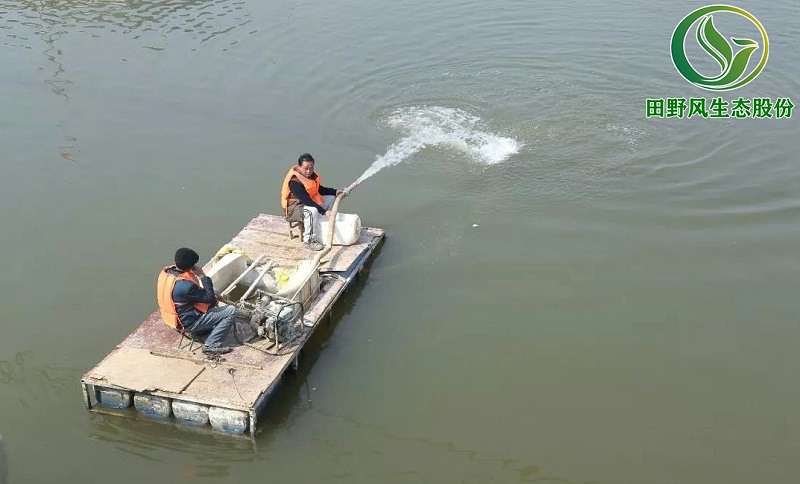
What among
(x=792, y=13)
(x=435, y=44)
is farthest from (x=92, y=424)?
(x=792, y=13)

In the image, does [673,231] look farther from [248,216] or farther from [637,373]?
[248,216]

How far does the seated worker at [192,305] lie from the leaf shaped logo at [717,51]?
36.6 feet

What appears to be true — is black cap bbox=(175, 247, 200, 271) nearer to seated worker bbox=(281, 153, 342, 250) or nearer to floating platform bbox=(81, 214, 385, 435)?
floating platform bbox=(81, 214, 385, 435)

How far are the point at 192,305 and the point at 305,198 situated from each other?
2.68 metres

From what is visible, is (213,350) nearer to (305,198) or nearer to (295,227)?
(305,198)

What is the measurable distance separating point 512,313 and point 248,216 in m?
4.41

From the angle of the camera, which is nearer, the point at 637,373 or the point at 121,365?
the point at 121,365

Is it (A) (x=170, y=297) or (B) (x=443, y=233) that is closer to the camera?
(A) (x=170, y=297)

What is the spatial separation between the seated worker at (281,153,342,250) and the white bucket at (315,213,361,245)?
0.08 metres

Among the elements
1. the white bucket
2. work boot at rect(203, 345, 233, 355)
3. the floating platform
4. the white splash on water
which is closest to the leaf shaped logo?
the white splash on water

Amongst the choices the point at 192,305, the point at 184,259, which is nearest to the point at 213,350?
the point at 192,305

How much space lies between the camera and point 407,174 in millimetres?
13438

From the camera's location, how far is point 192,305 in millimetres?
8719

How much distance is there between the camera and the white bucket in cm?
1092
